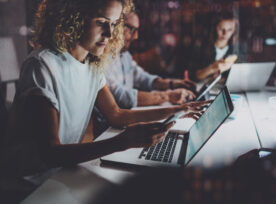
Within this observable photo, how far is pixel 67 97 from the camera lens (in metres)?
1.24

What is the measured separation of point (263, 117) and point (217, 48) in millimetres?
1695

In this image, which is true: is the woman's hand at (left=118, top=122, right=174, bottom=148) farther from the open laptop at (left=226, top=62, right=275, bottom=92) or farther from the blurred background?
the blurred background

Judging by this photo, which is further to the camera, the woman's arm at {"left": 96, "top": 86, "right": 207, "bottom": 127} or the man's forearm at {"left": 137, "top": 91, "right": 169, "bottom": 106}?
the man's forearm at {"left": 137, "top": 91, "right": 169, "bottom": 106}

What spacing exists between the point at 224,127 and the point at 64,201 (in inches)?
38.0

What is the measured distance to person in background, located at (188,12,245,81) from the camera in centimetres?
298

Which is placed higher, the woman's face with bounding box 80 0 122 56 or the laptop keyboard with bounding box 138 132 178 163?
the woman's face with bounding box 80 0 122 56

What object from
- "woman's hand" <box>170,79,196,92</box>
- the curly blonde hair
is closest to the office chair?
the curly blonde hair

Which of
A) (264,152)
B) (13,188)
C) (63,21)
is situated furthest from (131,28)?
(13,188)

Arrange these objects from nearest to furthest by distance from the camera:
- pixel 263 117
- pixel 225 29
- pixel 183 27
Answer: pixel 263 117
pixel 225 29
pixel 183 27

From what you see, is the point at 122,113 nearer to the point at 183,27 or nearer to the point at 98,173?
the point at 98,173

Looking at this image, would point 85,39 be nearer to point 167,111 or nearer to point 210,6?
point 167,111

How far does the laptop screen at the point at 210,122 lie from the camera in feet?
3.23

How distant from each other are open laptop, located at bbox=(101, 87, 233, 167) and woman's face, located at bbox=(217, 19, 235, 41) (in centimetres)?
209

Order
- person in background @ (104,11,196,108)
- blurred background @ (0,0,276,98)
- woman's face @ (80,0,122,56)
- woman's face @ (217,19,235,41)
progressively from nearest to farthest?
woman's face @ (80,0,122,56) → person in background @ (104,11,196,108) → woman's face @ (217,19,235,41) → blurred background @ (0,0,276,98)
